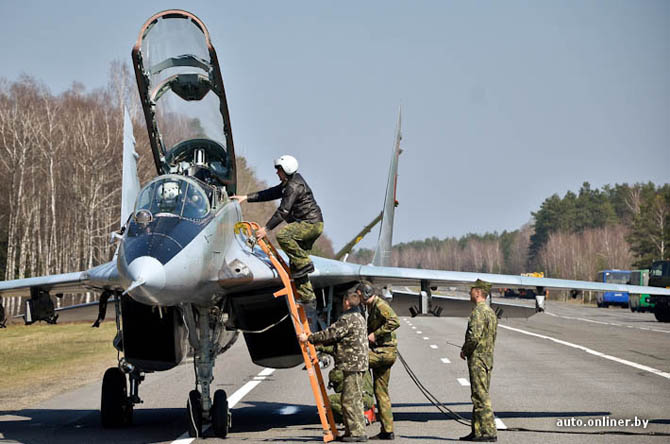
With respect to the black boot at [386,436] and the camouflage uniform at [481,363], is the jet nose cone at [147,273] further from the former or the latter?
the camouflage uniform at [481,363]

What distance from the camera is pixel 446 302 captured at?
1511cm

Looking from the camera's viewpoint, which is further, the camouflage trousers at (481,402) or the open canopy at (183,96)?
the open canopy at (183,96)

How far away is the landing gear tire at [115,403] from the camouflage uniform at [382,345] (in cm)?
370

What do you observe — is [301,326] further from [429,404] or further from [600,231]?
[600,231]

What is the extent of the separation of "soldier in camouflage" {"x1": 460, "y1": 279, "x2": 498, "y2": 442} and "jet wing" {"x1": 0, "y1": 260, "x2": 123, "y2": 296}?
429 cm

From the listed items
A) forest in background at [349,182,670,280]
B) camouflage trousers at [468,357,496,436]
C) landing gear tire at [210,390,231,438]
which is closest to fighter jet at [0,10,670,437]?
landing gear tire at [210,390,231,438]

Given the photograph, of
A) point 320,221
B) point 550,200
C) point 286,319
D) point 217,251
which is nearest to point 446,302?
point 286,319

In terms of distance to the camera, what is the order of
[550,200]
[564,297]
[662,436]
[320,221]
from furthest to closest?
[550,200] < [564,297] < [320,221] < [662,436]

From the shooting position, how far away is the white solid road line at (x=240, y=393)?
10289 millimetres

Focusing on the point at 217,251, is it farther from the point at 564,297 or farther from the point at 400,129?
the point at 564,297

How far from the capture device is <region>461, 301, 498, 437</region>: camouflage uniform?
9.80 meters

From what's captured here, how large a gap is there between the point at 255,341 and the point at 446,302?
13.9 ft

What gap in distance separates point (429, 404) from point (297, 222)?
466cm

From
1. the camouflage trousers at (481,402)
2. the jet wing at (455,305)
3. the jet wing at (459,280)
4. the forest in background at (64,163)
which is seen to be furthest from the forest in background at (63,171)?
the camouflage trousers at (481,402)
